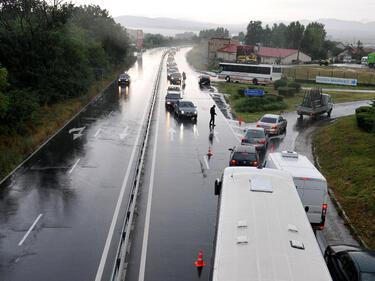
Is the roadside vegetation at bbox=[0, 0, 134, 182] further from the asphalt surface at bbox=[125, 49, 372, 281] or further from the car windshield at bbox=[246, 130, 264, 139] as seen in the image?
the car windshield at bbox=[246, 130, 264, 139]

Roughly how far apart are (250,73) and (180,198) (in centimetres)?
4744

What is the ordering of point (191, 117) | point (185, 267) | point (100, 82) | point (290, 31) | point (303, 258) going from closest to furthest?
point (303, 258) → point (185, 267) → point (191, 117) → point (100, 82) → point (290, 31)

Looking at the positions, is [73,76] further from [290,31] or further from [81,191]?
[290,31]

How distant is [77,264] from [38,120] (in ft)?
64.0

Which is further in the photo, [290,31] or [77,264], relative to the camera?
[290,31]

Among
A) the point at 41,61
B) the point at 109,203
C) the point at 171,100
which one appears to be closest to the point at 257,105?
the point at 171,100

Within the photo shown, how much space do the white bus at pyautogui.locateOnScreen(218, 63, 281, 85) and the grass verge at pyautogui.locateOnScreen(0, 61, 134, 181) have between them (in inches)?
1152

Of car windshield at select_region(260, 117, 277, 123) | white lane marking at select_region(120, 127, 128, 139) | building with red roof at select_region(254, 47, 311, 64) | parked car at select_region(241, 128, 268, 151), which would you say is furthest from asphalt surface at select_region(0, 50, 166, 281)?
building with red roof at select_region(254, 47, 311, 64)

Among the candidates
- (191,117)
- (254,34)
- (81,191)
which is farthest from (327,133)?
(254,34)

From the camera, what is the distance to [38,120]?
92.4 ft

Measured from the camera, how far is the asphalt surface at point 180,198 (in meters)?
11.3

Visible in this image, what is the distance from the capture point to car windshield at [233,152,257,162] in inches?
734

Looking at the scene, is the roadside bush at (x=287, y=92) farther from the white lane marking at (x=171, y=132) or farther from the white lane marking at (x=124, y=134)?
the white lane marking at (x=124, y=134)

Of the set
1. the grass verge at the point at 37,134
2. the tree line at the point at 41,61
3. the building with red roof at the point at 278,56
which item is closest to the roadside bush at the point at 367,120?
the grass verge at the point at 37,134
